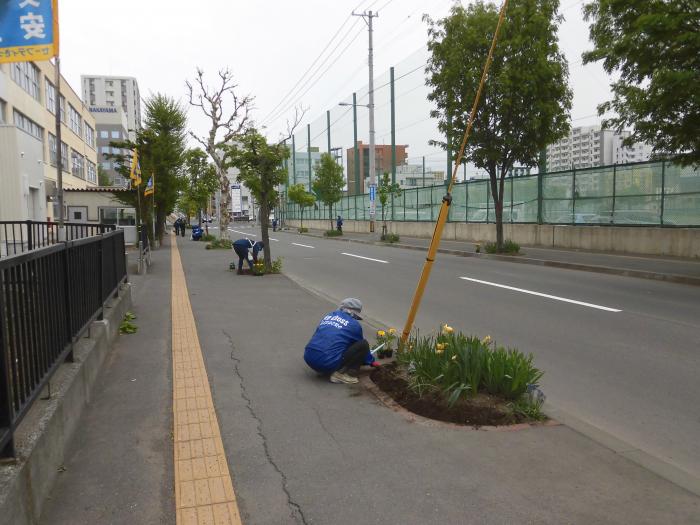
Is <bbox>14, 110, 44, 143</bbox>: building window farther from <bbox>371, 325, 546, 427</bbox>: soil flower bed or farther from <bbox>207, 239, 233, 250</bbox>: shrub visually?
<bbox>371, 325, 546, 427</bbox>: soil flower bed

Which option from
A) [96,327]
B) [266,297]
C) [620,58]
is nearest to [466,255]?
[620,58]

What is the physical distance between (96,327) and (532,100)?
1685 centimetres

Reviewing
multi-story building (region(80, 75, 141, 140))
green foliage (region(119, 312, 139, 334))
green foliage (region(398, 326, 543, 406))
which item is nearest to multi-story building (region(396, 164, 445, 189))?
green foliage (region(119, 312, 139, 334))

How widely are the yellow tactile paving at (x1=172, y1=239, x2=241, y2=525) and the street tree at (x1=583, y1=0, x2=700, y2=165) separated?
373 inches

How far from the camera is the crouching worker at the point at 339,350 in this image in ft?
17.9

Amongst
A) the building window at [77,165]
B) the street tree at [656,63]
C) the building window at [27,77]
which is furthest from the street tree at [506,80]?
the building window at [77,165]

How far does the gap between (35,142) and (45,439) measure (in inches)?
1001

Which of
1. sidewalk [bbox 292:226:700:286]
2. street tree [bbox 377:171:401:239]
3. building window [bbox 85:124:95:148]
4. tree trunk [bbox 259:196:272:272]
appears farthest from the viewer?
building window [bbox 85:124:95:148]

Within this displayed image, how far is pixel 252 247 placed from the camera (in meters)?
15.7

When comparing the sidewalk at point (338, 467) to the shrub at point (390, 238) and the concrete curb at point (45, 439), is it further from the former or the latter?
the shrub at point (390, 238)

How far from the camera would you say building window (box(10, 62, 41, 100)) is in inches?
1211

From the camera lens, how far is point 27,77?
33.6 meters

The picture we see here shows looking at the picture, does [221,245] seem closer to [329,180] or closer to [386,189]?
[386,189]

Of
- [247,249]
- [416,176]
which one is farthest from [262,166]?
[416,176]
